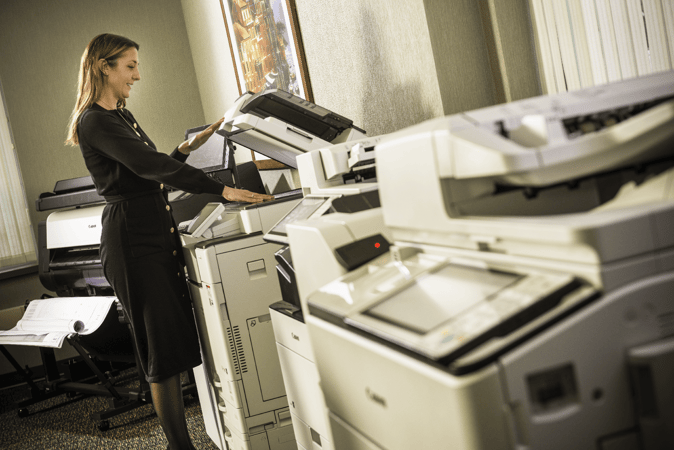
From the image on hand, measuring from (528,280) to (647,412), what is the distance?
0.70 feet

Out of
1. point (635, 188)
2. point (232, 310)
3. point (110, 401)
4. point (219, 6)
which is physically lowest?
point (110, 401)

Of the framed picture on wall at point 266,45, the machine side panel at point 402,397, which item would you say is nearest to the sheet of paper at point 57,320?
the framed picture on wall at point 266,45

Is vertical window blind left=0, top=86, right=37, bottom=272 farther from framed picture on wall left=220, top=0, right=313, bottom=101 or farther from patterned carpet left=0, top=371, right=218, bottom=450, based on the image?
A: framed picture on wall left=220, top=0, right=313, bottom=101

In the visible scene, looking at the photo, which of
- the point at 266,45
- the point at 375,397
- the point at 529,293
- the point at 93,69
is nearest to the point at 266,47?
the point at 266,45

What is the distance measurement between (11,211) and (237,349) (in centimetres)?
293

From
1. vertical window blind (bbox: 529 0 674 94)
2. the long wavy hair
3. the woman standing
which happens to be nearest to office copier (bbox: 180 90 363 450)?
the woman standing

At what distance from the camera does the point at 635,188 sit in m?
0.81

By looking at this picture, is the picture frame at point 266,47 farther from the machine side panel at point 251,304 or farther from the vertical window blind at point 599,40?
the vertical window blind at point 599,40

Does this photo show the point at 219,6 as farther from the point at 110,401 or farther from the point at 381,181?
the point at 381,181

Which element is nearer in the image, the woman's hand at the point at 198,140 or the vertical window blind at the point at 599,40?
the vertical window blind at the point at 599,40

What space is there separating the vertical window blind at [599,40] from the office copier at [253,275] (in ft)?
2.25

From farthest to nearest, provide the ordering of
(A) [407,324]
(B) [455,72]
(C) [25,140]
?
(C) [25,140] → (B) [455,72] → (A) [407,324]

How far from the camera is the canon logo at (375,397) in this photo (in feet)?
2.84

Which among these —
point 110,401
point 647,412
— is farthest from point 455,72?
point 110,401
